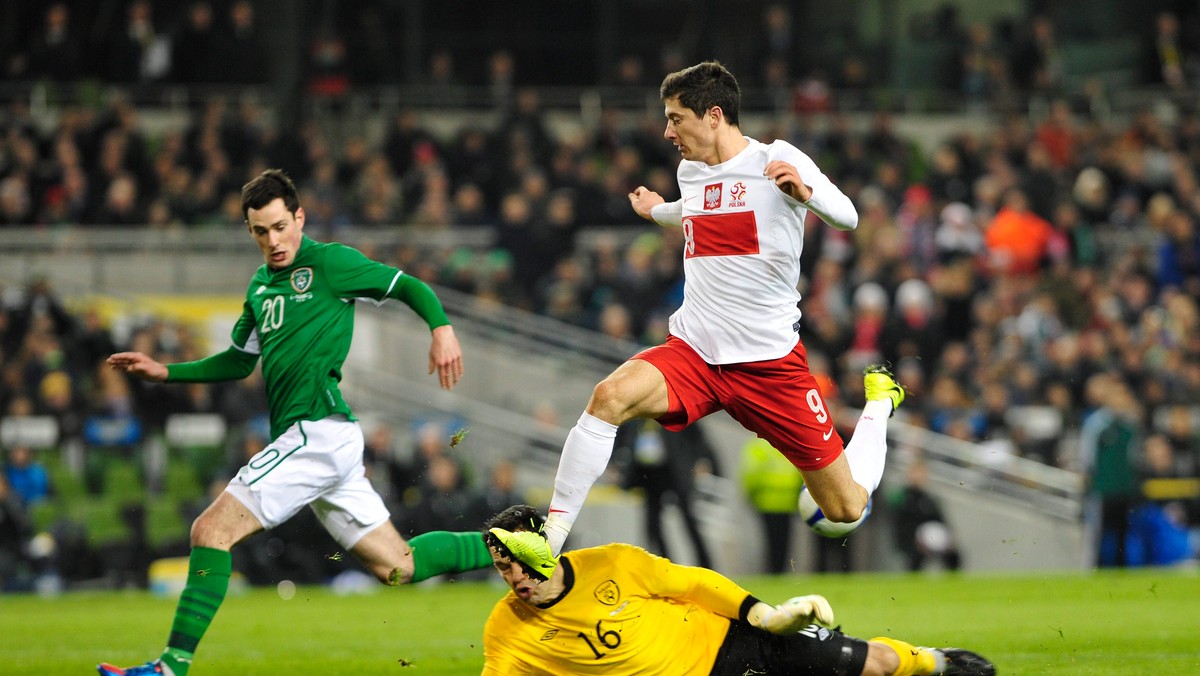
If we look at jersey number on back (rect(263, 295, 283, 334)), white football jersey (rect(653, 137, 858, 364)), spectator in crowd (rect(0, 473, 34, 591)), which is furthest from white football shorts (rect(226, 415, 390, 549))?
spectator in crowd (rect(0, 473, 34, 591))

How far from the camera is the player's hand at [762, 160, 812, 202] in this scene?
23.9 ft

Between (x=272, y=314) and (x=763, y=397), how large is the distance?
8.14 feet

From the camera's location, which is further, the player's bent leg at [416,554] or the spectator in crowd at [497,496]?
the spectator in crowd at [497,496]

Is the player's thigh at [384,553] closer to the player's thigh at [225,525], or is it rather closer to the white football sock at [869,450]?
the player's thigh at [225,525]

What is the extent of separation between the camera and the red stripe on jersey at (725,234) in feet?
25.6

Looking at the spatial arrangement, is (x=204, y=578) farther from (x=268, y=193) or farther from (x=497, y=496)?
(x=497, y=496)

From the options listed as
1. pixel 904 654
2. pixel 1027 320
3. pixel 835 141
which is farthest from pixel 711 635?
pixel 835 141

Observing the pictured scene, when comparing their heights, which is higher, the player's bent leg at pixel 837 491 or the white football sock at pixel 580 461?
the white football sock at pixel 580 461

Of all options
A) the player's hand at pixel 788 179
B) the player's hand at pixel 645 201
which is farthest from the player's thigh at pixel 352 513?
the player's hand at pixel 788 179

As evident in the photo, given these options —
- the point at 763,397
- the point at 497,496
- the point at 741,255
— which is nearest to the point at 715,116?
the point at 741,255

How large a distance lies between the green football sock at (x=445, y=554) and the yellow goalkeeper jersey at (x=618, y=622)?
3.51 feet

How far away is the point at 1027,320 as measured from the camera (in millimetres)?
19641

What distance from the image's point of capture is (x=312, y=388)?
809 cm

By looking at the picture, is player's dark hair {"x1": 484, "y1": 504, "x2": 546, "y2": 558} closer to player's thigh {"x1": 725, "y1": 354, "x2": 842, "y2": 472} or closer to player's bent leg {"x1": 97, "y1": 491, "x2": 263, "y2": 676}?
player's thigh {"x1": 725, "y1": 354, "x2": 842, "y2": 472}
